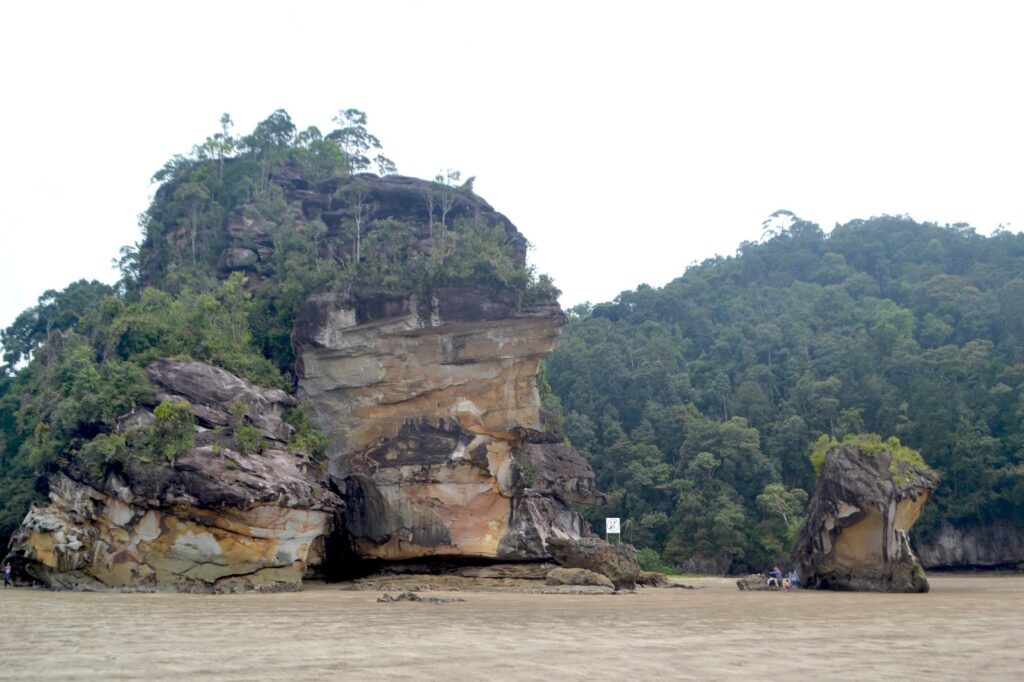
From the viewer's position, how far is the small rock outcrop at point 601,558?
3095 cm

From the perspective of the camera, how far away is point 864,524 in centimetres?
2950

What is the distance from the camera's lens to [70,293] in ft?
156

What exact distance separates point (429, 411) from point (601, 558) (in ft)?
28.9

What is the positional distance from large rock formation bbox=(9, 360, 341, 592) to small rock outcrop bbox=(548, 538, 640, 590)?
988cm

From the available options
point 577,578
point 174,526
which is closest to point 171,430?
point 174,526

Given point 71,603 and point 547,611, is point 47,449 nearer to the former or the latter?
point 71,603

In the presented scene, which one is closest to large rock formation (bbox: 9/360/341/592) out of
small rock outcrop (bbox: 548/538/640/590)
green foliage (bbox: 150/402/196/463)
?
green foliage (bbox: 150/402/196/463)

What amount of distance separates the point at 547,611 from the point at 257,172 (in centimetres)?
3397

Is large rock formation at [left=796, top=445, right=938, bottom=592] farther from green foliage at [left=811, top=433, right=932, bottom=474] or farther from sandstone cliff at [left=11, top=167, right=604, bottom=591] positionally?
sandstone cliff at [left=11, top=167, right=604, bottom=591]

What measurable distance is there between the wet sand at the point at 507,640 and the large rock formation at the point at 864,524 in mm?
6827

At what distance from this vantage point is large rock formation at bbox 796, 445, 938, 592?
2844 centimetres

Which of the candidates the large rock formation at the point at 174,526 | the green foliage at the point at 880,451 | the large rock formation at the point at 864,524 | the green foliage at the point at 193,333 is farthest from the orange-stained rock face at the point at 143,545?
the green foliage at the point at 880,451

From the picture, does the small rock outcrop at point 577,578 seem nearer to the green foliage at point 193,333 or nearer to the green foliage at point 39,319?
the green foliage at point 193,333

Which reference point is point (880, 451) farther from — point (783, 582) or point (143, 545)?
point (143, 545)
